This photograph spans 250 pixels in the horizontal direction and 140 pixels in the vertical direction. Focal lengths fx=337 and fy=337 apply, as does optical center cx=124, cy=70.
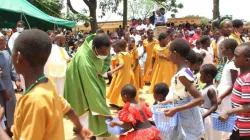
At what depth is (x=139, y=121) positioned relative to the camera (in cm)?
427

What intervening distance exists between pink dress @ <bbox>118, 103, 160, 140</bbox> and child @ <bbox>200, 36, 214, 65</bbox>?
3.94 meters

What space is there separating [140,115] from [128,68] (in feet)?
13.0

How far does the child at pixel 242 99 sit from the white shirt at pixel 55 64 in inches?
176

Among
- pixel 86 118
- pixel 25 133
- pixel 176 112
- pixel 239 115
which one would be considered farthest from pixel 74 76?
pixel 25 133

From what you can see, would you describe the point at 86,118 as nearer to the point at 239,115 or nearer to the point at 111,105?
the point at 239,115

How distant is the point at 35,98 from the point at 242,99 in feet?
6.94

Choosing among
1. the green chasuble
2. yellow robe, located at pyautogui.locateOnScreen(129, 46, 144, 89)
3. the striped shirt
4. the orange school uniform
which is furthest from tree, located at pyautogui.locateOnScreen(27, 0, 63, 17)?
the orange school uniform

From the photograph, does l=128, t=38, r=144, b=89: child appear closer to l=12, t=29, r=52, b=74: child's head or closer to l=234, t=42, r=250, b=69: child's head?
l=234, t=42, r=250, b=69: child's head

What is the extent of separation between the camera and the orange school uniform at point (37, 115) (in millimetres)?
2004

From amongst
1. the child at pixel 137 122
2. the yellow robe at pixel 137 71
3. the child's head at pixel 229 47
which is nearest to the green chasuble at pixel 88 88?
the child at pixel 137 122

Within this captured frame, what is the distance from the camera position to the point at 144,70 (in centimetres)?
1167

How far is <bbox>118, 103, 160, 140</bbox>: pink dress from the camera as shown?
4191 mm

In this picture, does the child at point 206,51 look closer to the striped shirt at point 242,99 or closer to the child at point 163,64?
the child at point 163,64

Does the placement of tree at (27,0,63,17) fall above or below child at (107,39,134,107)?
above
